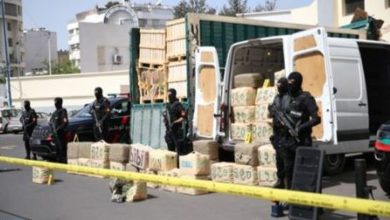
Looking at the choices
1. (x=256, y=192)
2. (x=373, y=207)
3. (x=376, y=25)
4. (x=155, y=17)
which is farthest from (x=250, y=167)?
(x=155, y=17)

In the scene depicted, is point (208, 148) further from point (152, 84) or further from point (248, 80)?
point (152, 84)

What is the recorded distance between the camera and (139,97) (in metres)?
13.7

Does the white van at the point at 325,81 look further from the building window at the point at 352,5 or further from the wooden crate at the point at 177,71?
the building window at the point at 352,5

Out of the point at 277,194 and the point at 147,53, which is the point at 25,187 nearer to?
the point at 147,53

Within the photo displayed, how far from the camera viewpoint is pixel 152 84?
43.5 ft

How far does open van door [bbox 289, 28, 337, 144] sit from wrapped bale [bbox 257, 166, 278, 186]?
868mm

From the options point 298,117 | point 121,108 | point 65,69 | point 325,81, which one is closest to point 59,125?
point 121,108

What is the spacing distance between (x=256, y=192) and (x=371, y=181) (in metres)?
5.17

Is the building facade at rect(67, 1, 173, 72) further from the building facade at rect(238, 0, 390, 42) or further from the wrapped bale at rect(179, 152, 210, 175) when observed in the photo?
the wrapped bale at rect(179, 152, 210, 175)

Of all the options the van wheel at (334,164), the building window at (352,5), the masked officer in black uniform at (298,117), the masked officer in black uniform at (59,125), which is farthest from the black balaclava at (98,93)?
the building window at (352,5)

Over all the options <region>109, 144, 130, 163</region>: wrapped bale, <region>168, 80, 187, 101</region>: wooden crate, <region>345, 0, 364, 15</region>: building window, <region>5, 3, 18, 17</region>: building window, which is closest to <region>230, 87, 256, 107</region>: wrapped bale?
<region>168, 80, 187, 101</region>: wooden crate

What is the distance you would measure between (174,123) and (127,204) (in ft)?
8.85

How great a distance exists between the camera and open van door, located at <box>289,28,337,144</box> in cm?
874

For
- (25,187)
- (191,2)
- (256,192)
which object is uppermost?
(191,2)
